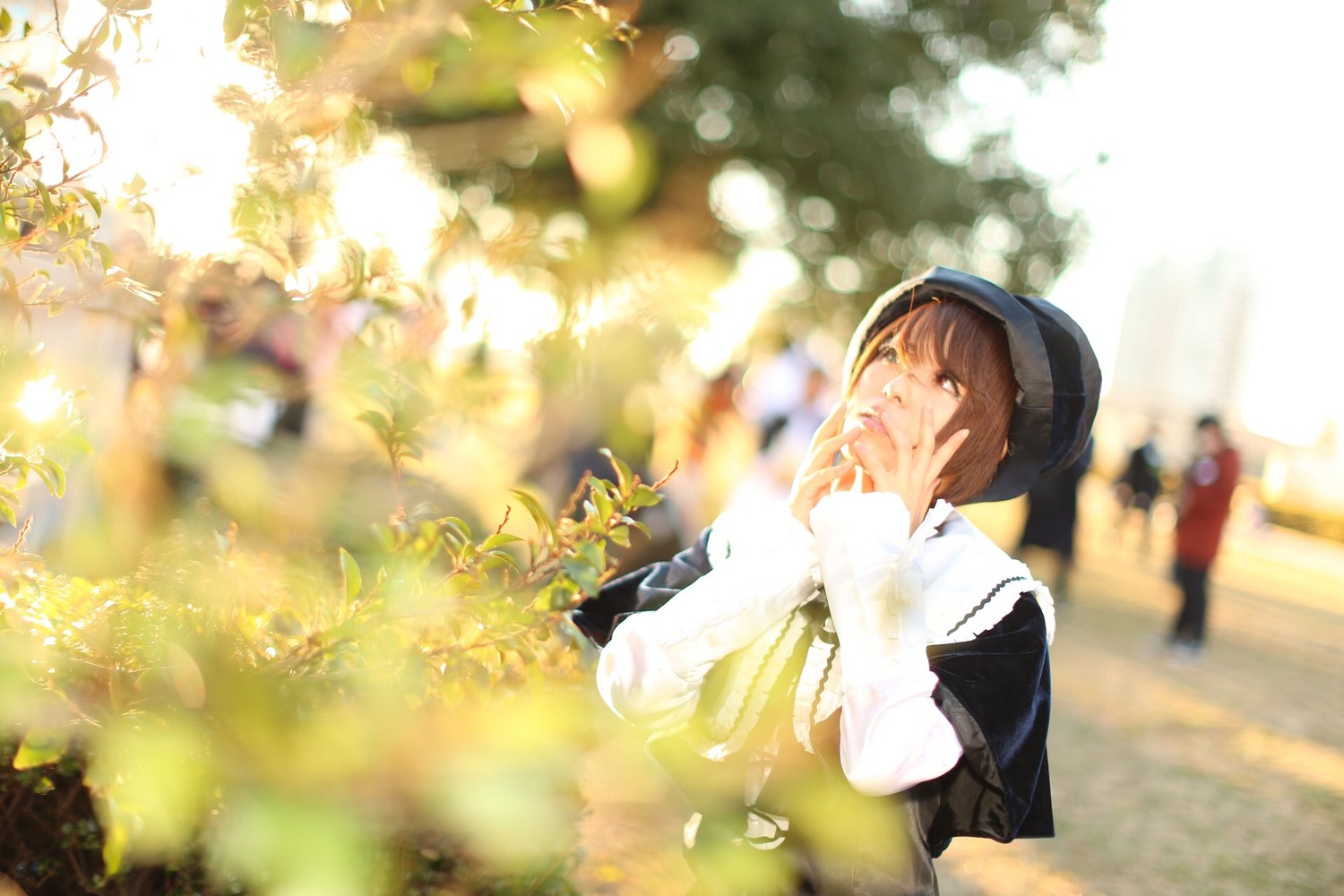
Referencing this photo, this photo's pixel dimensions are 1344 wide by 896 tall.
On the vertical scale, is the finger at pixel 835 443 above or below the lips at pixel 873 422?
below

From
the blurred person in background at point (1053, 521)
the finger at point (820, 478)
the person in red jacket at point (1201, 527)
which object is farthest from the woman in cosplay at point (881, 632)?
the blurred person in background at point (1053, 521)

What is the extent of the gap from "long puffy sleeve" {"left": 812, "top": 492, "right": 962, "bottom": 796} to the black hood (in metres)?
0.33

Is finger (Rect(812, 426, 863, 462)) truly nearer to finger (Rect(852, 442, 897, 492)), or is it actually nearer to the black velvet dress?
finger (Rect(852, 442, 897, 492))

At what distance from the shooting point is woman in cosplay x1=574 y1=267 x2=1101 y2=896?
1.30m

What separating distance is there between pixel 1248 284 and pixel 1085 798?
553ft

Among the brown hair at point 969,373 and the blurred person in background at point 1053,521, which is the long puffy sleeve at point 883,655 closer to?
the brown hair at point 969,373

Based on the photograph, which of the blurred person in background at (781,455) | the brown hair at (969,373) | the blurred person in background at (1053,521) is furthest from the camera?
the blurred person in background at (1053,521)

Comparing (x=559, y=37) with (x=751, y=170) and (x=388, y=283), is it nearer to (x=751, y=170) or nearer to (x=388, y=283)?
(x=388, y=283)

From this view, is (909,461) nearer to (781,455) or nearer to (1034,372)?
(1034,372)

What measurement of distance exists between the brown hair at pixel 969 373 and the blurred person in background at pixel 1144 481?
14783 millimetres

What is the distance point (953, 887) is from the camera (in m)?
3.80

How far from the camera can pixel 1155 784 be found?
5.19 m

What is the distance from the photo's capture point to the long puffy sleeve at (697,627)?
1.42 meters

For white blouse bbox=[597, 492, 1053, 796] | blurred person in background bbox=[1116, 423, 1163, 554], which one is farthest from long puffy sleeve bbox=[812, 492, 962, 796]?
blurred person in background bbox=[1116, 423, 1163, 554]
